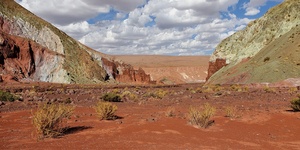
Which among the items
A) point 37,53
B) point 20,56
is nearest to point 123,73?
point 37,53

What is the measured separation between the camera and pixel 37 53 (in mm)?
51625

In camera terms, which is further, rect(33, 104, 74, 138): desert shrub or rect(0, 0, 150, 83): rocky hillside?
rect(0, 0, 150, 83): rocky hillside

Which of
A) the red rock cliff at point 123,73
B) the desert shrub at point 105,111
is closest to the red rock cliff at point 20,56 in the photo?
the red rock cliff at point 123,73

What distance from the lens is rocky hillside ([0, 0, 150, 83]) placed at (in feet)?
158

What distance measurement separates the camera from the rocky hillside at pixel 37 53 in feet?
158

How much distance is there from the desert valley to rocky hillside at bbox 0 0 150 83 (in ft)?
0.61

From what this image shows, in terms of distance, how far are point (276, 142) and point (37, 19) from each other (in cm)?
5767

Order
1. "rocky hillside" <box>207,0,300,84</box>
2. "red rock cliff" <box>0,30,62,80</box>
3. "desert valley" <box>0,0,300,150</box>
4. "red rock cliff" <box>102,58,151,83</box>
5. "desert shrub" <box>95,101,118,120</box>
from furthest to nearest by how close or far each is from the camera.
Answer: "red rock cliff" <box>102,58,151,83</box>
"red rock cliff" <box>0,30,62,80</box>
"rocky hillside" <box>207,0,300,84</box>
"desert shrub" <box>95,101,118,120</box>
"desert valley" <box>0,0,300,150</box>

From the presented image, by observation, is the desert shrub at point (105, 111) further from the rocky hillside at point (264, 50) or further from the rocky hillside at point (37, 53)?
the rocky hillside at point (37, 53)

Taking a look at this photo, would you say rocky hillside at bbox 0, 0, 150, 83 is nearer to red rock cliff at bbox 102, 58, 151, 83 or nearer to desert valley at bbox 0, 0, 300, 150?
desert valley at bbox 0, 0, 300, 150

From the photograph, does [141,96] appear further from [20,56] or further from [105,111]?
[20,56]

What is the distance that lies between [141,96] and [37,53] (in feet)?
107

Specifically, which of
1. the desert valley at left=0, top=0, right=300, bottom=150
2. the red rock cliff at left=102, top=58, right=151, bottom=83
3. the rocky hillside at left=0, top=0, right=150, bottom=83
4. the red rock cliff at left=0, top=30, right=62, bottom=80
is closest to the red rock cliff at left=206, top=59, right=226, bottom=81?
the desert valley at left=0, top=0, right=300, bottom=150

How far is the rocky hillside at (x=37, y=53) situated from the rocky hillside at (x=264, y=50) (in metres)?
26.9
